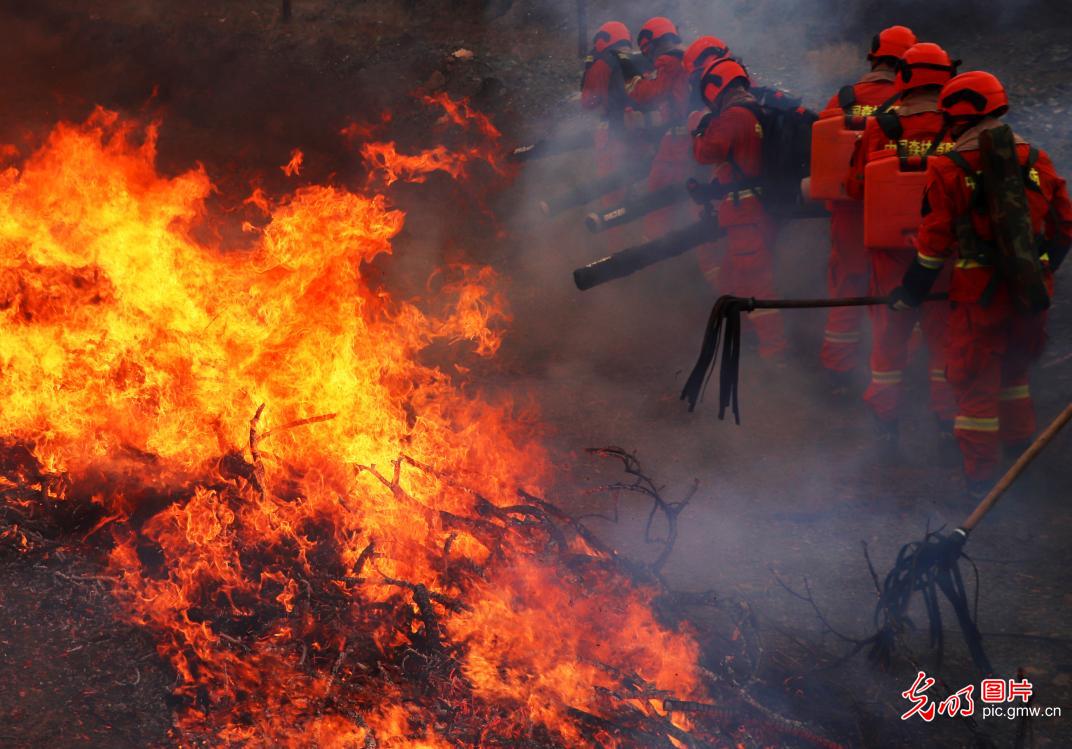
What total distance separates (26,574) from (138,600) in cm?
76

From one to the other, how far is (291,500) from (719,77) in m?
4.65

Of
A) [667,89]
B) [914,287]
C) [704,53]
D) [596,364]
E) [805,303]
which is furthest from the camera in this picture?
[667,89]

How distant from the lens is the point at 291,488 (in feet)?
15.5

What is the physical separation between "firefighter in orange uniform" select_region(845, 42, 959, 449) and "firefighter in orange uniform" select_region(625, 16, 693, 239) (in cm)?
262

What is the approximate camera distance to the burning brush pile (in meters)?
3.55

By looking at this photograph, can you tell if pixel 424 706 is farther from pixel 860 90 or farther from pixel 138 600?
pixel 860 90

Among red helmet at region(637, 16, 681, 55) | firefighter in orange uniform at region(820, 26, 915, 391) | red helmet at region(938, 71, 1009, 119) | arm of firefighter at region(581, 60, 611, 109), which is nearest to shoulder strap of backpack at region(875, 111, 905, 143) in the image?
firefighter in orange uniform at region(820, 26, 915, 391)

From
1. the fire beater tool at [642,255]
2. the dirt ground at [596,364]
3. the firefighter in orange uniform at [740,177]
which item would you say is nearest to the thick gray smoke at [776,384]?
the dirt ground at [596,364]

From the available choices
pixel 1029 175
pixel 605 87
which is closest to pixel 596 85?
pixel 605 87

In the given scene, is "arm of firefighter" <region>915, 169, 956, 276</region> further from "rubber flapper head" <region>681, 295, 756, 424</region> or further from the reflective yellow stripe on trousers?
"rubber flapper head" <region>681, 295, 756, 424</region>

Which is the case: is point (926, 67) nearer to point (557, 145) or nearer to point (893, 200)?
point (893, 200)

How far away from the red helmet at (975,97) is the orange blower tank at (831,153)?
51.7 inches

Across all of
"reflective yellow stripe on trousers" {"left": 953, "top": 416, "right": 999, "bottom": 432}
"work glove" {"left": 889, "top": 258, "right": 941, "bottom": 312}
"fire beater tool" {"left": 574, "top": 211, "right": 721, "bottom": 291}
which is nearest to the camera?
"work glove" {"left": 889, "top": 258, "right": 941, "bottom": 312}

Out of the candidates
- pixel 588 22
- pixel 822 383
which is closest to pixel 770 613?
pixel 822 383
